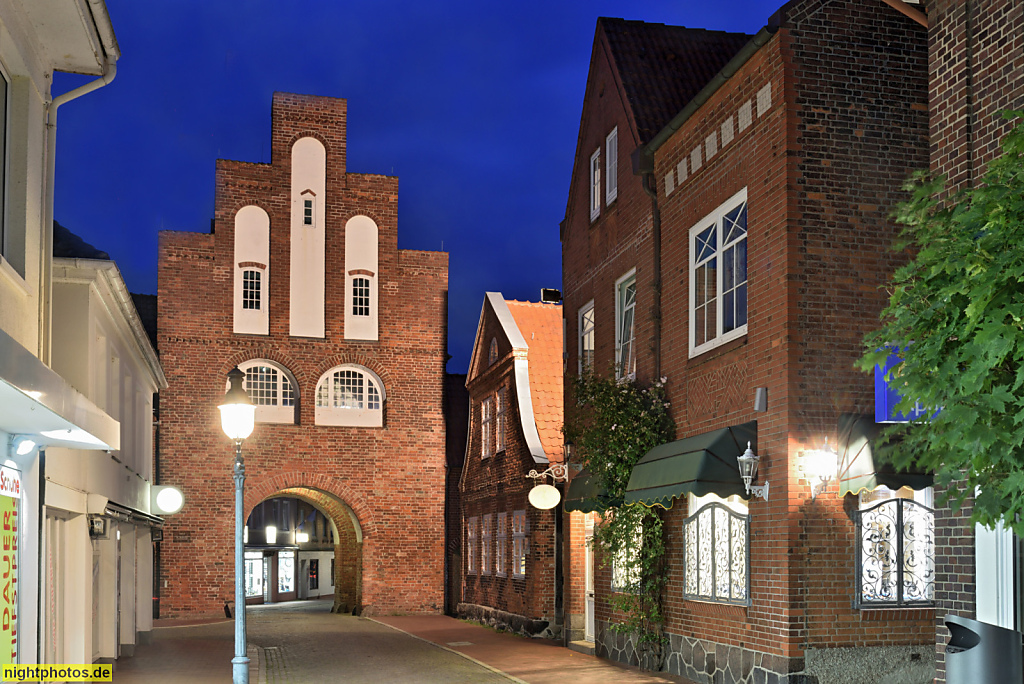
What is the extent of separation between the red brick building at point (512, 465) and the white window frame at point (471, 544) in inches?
1.0

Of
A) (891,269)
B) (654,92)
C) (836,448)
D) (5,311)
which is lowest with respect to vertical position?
(836,448)

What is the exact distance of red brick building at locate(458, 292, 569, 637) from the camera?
2234 cm

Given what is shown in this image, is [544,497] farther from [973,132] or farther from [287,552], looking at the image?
[287,552]

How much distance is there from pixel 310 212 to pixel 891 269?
2082 centimetres

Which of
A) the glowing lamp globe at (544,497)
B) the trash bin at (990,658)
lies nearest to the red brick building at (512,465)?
the glowing lamp globe at (544,497)

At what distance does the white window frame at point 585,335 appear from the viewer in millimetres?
19252

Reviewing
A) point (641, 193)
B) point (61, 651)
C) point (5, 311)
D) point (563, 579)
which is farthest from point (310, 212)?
point (5, 311)

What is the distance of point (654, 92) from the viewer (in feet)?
57.2

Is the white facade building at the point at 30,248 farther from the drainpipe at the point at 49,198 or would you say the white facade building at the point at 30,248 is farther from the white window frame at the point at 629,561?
the white window frame at the point at 629,561

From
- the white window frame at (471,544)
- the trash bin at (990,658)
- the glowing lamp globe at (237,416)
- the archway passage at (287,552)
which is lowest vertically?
the archway passage at (287,552)

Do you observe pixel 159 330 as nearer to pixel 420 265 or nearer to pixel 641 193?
pixel 420 265

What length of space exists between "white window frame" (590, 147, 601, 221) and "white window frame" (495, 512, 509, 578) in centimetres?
845

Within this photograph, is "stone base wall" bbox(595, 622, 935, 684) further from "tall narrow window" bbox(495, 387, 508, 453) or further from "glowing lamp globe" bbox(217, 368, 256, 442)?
"tall narrow window" bbox(495, 387, 508, 453)

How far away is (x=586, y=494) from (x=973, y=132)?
10.0 meters
